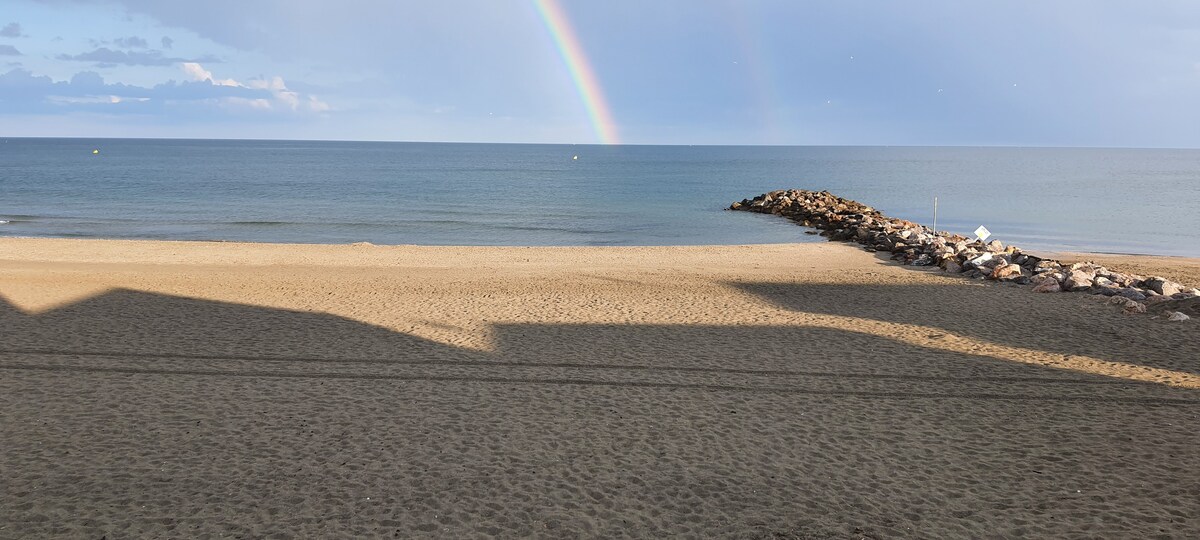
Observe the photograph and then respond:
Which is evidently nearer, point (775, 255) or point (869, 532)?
point (869, 532)

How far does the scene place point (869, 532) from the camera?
5.97m

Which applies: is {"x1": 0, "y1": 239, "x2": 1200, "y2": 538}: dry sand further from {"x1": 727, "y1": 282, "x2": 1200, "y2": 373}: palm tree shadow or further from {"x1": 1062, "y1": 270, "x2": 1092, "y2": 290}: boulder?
{"x1": 1062, "y1": 270, "x2": 1092, "y2": 290}: boulder

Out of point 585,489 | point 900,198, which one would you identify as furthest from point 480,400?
point 900,198

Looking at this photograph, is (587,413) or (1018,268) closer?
(587,413)

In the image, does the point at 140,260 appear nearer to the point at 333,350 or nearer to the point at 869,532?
the point at 333,350

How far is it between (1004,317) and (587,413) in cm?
884

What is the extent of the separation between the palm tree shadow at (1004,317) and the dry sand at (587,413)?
0.30ft

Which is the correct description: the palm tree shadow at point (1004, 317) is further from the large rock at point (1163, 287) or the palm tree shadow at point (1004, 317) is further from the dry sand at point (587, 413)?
the large rock at point (1163, 287)

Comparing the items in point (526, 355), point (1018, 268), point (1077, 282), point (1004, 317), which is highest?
point (1018, 268)

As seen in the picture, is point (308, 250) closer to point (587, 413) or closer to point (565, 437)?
point (587, 413)

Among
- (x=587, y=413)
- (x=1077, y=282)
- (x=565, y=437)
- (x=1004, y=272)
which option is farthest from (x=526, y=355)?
(x=1004, y=272)

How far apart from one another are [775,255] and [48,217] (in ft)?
108

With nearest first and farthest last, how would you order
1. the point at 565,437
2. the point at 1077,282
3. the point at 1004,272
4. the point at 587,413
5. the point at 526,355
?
the point at 565,437
the point at 587,413
the point at 526,355
the point at 1077,282
the point at 1004,272

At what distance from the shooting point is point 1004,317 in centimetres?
1411
